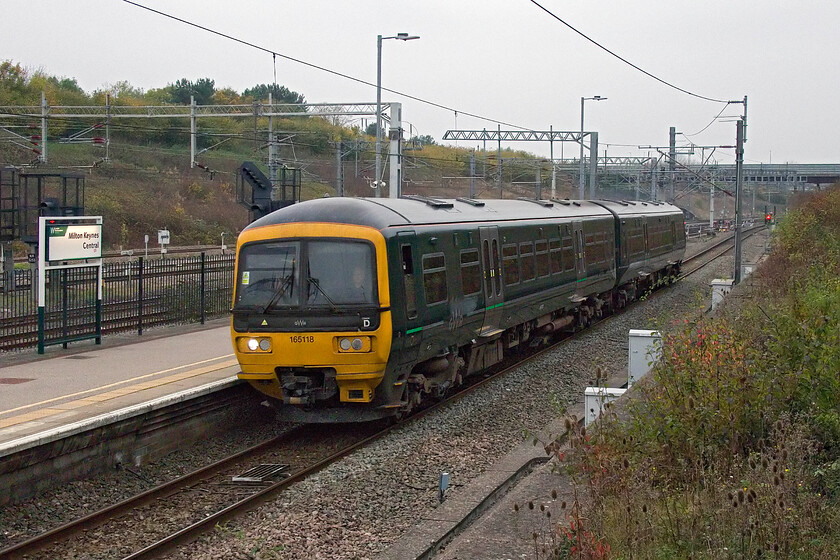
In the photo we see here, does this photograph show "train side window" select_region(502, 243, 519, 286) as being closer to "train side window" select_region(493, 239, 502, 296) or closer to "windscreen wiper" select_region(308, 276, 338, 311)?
"train side window" select_region(493, 239, 502, 296)

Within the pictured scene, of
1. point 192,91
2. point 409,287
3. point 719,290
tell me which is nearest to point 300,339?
point 409,287

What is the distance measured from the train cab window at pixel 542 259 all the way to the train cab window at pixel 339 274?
6466mm

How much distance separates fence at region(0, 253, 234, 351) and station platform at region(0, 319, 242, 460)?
45cm

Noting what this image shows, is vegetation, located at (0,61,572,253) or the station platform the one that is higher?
vegetation, located at (0,61,572,253)

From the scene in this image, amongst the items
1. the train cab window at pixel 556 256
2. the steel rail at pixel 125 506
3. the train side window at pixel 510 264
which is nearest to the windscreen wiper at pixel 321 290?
the steel rail at pixel 125 506

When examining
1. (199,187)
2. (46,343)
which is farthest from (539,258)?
(199,187)

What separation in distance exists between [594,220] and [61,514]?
1494cm

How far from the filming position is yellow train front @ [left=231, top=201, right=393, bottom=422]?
10703mm

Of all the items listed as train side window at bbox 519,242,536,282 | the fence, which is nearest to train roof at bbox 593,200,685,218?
train side window at bbox 519,242,536,282

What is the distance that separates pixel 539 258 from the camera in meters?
16.8

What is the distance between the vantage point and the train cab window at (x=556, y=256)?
17656mm

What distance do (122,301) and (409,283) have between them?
9930 mm

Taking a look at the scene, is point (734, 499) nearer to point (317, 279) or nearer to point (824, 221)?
point (317, 279)

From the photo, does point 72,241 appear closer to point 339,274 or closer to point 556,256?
point 339,274
